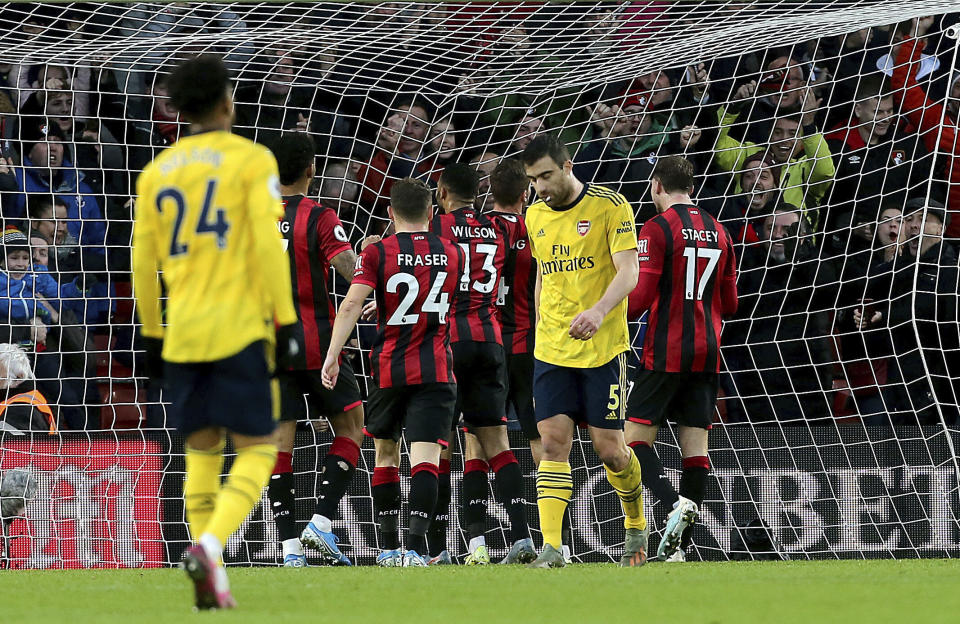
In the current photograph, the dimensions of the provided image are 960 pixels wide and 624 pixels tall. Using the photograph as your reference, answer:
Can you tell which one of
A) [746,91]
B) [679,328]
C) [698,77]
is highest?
[698,77]

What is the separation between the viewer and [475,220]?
667 centimetres

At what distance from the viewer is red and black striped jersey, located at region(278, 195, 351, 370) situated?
6395mm

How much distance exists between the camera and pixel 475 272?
663cm

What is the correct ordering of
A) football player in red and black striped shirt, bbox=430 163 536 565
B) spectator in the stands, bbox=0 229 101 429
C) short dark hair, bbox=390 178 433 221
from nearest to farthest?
short dark hair, bbox=390 178 433 221 → football player in red and black striped shirt, bbox=430 163 536 565 → spectator in the stands, bbox=0 229 101 429

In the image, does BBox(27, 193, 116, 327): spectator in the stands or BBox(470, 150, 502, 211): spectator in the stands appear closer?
BBox(27, 193, 116, 327): spectator in the stands

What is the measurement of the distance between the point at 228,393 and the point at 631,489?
240cm

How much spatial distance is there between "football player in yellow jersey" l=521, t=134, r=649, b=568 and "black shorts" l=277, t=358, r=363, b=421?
1060 mm

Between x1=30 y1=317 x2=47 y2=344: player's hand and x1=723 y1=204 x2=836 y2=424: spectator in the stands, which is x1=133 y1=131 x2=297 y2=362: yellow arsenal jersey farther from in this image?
x1=723 y1=204 x2=836 y2=424: spectator in the stands

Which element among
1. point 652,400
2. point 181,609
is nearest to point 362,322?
point 652,400

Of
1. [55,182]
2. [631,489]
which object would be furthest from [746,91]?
[55,182]

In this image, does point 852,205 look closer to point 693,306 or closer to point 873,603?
point 693,306

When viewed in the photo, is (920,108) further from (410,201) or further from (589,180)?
(410,201)

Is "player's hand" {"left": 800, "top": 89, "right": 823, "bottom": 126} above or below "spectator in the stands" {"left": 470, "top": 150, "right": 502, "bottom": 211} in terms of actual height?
above

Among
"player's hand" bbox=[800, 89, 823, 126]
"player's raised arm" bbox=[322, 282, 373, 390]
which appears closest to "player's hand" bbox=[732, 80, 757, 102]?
"player's hand" bbox=[800, 89, 823, 126]
